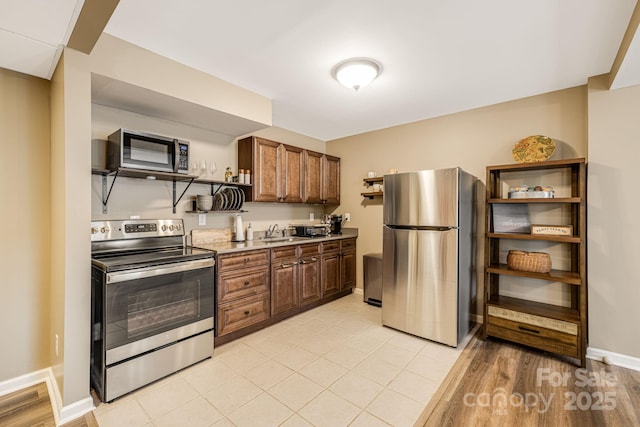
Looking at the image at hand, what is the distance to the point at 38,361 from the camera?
2.23m

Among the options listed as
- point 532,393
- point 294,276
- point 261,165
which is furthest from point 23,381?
point 532,393

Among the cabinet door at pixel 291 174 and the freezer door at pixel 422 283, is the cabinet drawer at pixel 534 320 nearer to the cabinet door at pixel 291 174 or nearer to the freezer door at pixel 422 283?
the freezer door at pixel 422 283

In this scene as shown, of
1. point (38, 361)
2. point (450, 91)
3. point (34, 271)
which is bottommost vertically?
point (38, 361)

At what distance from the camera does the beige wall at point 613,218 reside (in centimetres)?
242

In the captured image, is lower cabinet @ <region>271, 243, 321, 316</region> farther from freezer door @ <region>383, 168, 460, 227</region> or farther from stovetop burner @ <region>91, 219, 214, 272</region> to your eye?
freezer door @ <region>383, 168, 460, 227</region>

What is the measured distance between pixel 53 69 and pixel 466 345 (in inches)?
163

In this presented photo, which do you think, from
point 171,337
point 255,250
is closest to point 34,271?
point 171,337

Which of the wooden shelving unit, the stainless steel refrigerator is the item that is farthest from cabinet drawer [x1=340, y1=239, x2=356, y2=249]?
the wooden shelving unit

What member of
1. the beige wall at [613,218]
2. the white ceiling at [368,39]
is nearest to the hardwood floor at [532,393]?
the beige wall at [613,218]

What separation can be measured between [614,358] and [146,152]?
171 inches

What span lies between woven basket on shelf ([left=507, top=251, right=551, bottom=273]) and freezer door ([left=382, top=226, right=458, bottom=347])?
0.63 metres

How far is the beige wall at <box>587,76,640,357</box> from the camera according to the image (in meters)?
2.42

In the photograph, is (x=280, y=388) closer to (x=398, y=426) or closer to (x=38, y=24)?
(x=398, y=426)

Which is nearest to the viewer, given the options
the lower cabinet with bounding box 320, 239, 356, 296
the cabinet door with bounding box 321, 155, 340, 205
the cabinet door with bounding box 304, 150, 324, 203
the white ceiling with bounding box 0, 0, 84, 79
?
the white ceiling with bounding box 0, 0, 84, 79
